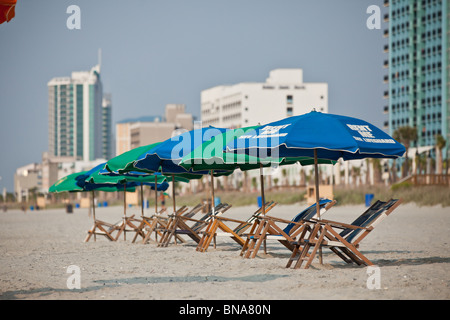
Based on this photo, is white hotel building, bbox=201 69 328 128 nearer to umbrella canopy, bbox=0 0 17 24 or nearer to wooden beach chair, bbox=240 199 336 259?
wooden beach chair, bbox=240 199 336 259

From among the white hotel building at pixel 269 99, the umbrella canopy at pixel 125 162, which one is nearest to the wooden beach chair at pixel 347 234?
the umbrella canopy at pixel 125 162

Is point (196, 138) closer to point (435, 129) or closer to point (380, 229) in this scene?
point (380, 229)

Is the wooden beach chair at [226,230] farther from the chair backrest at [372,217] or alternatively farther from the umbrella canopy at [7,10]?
the umbrella canopy at [7,10]

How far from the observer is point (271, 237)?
992 centimetres

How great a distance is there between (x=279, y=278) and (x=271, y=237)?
6.28 ft

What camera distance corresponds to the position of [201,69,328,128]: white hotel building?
126 meters

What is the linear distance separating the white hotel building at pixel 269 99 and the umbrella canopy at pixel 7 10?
116609 millimetres

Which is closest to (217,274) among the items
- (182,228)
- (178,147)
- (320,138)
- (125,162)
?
(320,138)

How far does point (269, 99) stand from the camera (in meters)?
126

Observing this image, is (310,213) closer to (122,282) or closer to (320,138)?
(320,138)

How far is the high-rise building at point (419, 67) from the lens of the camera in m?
96.9

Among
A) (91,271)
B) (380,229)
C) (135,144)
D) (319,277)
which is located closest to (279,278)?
(319,277)

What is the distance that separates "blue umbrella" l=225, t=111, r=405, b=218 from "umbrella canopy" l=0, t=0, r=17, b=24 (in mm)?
3534

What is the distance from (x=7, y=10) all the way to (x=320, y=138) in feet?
13.1
